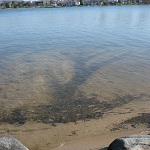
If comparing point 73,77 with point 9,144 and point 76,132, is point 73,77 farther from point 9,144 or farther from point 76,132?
point 9,144

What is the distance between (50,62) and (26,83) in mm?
4874

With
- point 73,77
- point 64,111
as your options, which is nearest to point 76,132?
point 64,111

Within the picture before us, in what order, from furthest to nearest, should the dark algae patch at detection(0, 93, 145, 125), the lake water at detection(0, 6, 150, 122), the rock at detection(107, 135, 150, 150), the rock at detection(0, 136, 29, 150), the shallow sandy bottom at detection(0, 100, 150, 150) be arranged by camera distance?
the lake water at detection(0, 6, 150, 122)
the dark algae patch at detection(0, 93, 145, 125)
the shallow sandy bottom at detection(0, 100, 150, 150)
the rock at detection(0, 136, 29, 150)
the rock at detection(107, 135, 150, 150)

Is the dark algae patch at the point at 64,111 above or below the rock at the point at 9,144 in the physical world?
below

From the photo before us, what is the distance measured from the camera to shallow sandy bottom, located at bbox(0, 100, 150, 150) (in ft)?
27.9

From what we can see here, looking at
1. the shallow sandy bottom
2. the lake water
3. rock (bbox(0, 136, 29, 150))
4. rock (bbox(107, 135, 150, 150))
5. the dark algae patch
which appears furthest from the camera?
the lake water

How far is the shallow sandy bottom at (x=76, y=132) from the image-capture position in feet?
27.9

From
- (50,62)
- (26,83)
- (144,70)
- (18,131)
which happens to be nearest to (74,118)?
(18,131)

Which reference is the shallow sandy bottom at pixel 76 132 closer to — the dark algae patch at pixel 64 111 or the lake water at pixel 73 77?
the dark algae patch at pixel 64 111

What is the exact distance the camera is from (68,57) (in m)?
20.6

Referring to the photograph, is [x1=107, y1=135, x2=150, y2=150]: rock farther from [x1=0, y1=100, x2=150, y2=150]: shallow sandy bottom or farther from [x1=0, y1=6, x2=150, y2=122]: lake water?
[x1=0, y1=6, x2=150, y2=122]: lake water

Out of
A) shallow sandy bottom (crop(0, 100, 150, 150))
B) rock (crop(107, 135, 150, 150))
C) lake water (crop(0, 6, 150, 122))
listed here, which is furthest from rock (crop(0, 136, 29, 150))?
lake water (crop(0, 6, 150, 122))

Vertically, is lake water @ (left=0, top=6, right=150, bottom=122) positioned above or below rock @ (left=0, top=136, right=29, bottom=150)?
below

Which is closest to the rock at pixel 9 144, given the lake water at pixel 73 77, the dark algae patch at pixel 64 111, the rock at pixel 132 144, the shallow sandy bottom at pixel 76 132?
the shallow sandy bottom at pixel 76 132
